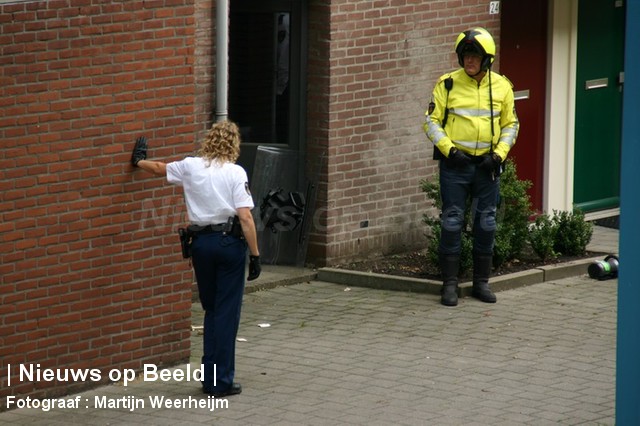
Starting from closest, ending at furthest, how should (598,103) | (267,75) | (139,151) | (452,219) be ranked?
(139,151)
(452,219)
(267,75)
(598,103)

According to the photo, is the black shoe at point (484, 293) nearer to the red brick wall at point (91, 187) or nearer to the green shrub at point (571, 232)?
the green shrub at point (571, 232)

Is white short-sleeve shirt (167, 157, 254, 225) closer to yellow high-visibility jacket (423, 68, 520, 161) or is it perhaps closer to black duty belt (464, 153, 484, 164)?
yellow high-visibility jacket (423, 68, 520, 161)

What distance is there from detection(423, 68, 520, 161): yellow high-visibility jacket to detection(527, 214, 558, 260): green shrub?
156 cm

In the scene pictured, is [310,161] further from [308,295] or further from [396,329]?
[396,329]

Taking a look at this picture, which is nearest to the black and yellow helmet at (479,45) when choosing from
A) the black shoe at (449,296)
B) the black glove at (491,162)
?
the black glove at (491,162)

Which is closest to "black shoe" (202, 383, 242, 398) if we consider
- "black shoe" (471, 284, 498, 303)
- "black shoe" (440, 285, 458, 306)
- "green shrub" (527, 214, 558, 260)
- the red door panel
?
"black shoe" (440, 285, 458, 306)

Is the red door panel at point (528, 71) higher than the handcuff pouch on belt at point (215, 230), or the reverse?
the red door panel at point (528, 71)

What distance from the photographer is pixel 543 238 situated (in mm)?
12805

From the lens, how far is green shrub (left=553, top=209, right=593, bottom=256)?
43.2ft

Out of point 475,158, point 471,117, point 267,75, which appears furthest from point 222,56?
point 475,158

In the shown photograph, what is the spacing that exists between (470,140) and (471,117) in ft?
0.60

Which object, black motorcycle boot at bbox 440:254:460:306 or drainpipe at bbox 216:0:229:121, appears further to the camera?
black motorcycle boot at bbox 440:254:460:306

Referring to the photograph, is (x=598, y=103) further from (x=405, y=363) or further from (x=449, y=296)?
(x=405, y=363)

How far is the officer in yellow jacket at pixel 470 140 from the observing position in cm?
1138
